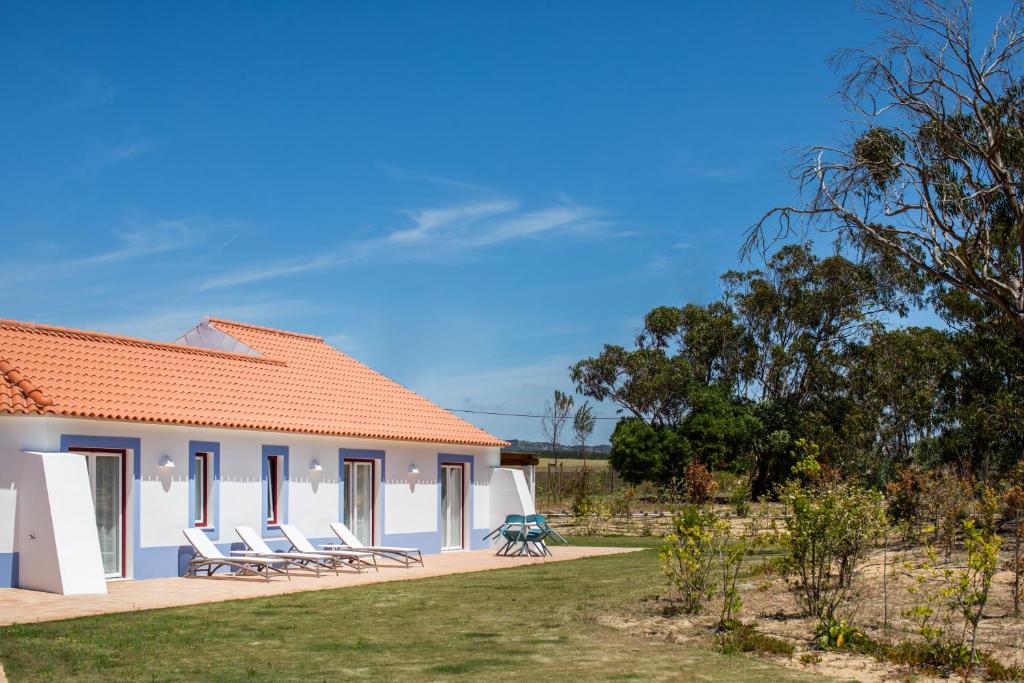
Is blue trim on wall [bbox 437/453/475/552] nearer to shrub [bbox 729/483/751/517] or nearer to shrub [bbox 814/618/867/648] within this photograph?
shrub [bbox 729/483/751/517]

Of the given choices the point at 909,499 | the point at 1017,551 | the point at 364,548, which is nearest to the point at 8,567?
the point at 364,548

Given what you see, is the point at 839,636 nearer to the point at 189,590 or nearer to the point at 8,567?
the point at 189,590

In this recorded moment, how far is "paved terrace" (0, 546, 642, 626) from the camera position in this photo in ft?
43.9

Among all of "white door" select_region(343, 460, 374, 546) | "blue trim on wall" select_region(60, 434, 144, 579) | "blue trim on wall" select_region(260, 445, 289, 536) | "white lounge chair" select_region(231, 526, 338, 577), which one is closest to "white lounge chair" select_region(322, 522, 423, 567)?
"white door" select_region(343, 460, 374, 546)

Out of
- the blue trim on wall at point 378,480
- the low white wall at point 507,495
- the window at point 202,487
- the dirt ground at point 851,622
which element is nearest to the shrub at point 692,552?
the dirt ground at point 851,622

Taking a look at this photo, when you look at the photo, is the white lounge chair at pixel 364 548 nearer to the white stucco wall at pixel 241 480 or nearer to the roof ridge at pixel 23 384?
the white stucco wall at pixel 241 480

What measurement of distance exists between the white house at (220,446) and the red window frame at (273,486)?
0.03 m

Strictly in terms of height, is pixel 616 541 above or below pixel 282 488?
below

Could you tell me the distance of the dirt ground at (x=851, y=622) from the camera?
9.42 meters

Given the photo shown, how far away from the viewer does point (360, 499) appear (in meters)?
23.0

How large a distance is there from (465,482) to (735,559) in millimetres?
14786

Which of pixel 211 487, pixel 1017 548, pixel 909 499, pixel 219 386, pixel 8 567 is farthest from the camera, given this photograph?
pixel 219 386

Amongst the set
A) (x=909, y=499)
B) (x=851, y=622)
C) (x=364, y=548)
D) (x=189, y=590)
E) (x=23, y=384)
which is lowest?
(x=189, y=590)

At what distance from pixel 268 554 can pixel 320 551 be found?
188cm
